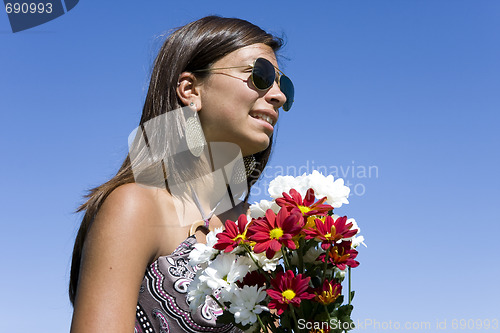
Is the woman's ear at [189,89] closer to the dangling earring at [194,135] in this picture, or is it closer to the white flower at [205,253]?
the dangling earring at [194,135]

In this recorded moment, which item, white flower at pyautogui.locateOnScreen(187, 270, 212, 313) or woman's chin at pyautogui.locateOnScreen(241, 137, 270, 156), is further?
woman's chin at pyautogui.locateOnScreen(241, 137, 270, 156)

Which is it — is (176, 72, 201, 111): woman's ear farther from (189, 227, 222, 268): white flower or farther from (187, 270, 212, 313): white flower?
(187, 270, 212, 313): white flower

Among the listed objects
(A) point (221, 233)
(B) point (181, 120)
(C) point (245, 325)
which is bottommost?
(C) point (245, 325)

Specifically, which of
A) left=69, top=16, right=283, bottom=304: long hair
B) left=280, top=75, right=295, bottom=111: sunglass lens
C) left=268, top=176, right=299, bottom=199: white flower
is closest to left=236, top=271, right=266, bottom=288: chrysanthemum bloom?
left=268, top=176, right=299, bottom=199: white flower

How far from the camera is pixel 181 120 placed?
347cm

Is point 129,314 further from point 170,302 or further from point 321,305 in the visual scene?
point 321,305

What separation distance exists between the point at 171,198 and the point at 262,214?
1176 mm

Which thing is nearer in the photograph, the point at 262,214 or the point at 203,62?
the point at 262,214

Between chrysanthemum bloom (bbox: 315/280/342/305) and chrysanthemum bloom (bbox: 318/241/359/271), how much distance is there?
8cm

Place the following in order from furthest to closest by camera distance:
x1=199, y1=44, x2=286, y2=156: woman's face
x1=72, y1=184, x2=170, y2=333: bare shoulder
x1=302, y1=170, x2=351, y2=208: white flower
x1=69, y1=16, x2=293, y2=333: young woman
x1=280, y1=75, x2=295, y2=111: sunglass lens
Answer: x1=280, y1=75, x2=295, y2=111: sunglass lens
x1=199, y1=44, x2=286, y2=156: woman's face
x1=69, y1=16, x2=293, y2=333: young woman
x1=72, y1=184, x2=170, y2=333: bare shoulder
x1=302, y1=170, x2=351, y2=208: white flower

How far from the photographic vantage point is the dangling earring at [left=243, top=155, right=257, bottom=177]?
3.99 meters

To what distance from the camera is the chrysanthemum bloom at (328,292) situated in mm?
2035

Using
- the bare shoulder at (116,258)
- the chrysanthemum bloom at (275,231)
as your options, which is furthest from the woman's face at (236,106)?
the chrysanthemum bloom at (275,231)

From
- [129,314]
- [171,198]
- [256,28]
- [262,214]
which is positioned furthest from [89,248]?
[256,28]
